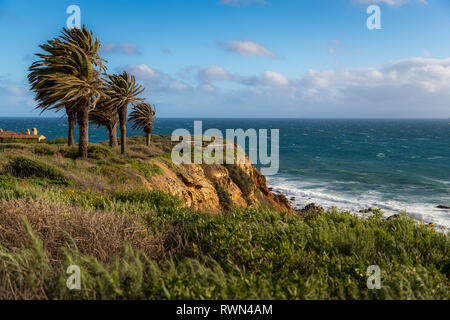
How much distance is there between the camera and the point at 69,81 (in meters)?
16.6

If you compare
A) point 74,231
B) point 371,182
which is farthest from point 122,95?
point 371,182

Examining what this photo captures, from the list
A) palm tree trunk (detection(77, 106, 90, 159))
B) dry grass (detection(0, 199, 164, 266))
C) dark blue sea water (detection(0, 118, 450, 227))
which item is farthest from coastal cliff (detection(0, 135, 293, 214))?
dark blue sea water (detection(0, 118, 450, 227))

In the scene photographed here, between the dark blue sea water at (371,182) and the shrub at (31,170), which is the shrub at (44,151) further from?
the dark blue sea water at (371,182)

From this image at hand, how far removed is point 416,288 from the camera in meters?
3.89

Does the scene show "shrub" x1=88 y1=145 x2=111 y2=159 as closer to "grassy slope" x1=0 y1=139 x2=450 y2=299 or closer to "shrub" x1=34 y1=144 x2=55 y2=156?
"shrub" x1=34 y1=144 x2=55 y2=156

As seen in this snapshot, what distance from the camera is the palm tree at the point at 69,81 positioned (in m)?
16.4

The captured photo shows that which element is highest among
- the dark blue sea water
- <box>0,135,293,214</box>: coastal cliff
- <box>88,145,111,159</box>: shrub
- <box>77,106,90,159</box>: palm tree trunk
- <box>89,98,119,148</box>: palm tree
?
<box>89,98,119,148</box>: palm tree

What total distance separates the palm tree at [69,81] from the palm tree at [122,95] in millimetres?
3629

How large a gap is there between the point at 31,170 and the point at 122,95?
12.2m

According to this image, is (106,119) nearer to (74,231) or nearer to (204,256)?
(74,231)

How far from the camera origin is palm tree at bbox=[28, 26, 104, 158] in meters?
16.4

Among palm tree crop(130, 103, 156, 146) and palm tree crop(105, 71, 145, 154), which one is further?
palm tree crop(130, 103, 156, 146)

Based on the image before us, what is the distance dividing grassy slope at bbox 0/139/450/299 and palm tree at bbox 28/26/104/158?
10508 mm
